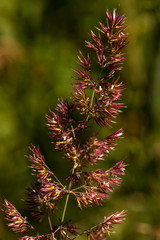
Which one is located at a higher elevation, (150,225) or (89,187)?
(89,187)

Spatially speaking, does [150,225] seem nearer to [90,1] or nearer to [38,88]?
[38,88]

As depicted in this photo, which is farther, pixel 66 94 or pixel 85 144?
pixel 66 94

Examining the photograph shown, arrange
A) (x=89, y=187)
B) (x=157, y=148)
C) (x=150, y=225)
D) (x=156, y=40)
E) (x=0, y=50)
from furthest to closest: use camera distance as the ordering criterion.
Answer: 1. (x=156, y=40)
2. (x=157, y=148)
3. (x=0, y=50)
4. (x=150, y=225)
5. (x=89, y=187)

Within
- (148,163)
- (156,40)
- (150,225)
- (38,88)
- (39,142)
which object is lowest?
(150,225)

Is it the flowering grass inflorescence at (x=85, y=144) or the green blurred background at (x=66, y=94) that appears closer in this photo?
the flowering grass inflorescence at (x=85, y=144)

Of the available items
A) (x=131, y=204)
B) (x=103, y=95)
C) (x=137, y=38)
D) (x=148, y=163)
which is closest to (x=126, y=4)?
(x=137, y=38)

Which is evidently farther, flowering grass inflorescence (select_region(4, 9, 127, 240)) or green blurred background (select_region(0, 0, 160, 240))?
green blurred background (select_region(0, 0, 160, 240))

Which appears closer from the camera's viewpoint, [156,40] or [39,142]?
[39,142]

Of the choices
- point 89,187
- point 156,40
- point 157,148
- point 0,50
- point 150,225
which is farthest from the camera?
point 156,40
